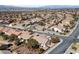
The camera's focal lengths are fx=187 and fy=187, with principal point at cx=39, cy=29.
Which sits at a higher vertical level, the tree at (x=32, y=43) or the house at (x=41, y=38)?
the house at (x=41, y=38)

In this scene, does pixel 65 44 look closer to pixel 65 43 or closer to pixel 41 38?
pixel 65 43

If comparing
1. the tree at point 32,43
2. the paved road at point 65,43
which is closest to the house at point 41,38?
the tree at point 32,43

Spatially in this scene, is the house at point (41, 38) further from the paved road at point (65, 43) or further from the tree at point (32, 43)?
the paved road at point (65, 43)

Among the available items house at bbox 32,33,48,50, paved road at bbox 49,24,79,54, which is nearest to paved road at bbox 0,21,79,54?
paved road at bbox 49,24,79,54

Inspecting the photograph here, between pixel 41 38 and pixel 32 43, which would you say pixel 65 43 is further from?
pixel 32 43

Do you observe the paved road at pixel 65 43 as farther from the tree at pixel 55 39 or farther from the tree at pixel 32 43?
the tree at pixel 32 43

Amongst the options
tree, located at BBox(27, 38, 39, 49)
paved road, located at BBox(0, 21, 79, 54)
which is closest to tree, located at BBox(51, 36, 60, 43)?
paved road, located at BBox(0, 21, 79, 54)

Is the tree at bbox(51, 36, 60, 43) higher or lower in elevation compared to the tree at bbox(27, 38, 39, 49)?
higher

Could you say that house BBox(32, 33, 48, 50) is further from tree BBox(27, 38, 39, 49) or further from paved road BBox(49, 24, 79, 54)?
paved road BBox(49, 24, 79, 54)

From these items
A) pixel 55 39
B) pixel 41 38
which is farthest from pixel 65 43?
pixel 41 38

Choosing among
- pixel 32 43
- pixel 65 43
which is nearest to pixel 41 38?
pixel 32 43

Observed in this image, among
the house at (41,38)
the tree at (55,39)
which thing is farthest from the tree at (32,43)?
the tree at (55,39)
